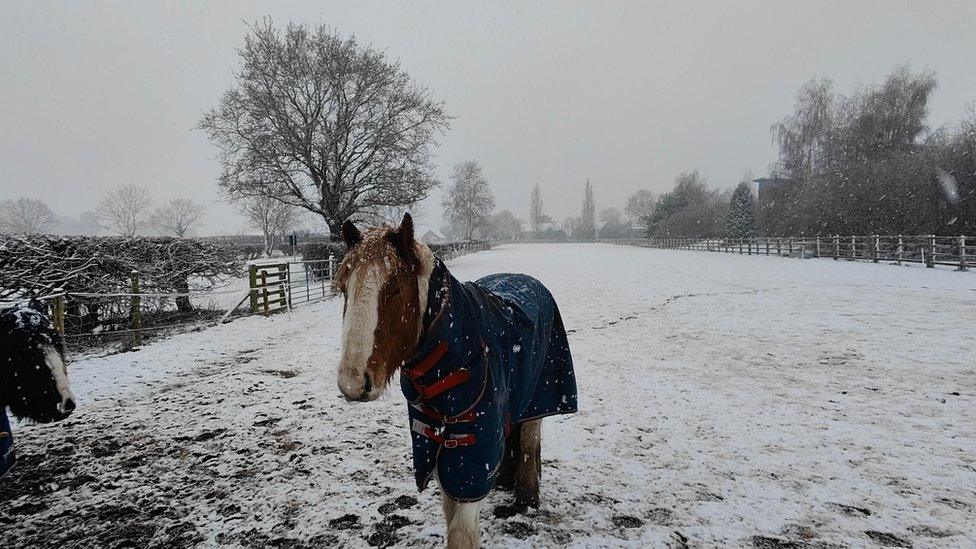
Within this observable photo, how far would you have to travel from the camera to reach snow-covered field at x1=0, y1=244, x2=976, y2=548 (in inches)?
94.8

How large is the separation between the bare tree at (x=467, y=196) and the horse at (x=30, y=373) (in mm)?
48117

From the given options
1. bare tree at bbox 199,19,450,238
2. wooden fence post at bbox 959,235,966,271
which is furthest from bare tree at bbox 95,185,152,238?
wooden fence post at bbox 959,235,966,271

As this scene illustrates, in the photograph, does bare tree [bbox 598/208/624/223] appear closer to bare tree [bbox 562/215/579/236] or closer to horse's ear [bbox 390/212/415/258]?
bare tree [bbox 562/215/579/236]

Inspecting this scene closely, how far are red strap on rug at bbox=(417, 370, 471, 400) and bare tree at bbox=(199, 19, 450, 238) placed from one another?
17980mm

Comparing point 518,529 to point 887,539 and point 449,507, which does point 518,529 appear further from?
point 887,539

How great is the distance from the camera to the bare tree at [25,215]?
52.2 metres

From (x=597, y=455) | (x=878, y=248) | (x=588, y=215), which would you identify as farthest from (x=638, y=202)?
(x=597, y=455)

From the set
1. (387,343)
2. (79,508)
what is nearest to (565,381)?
(387,343)

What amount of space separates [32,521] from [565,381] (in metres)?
3.38

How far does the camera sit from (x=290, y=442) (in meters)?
3.58

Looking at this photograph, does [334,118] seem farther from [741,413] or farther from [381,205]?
[741,413]

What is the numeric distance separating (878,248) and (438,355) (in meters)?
24.5

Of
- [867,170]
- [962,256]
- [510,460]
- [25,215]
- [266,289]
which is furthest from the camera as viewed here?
[25,215]

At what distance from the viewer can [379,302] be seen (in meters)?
1.60
